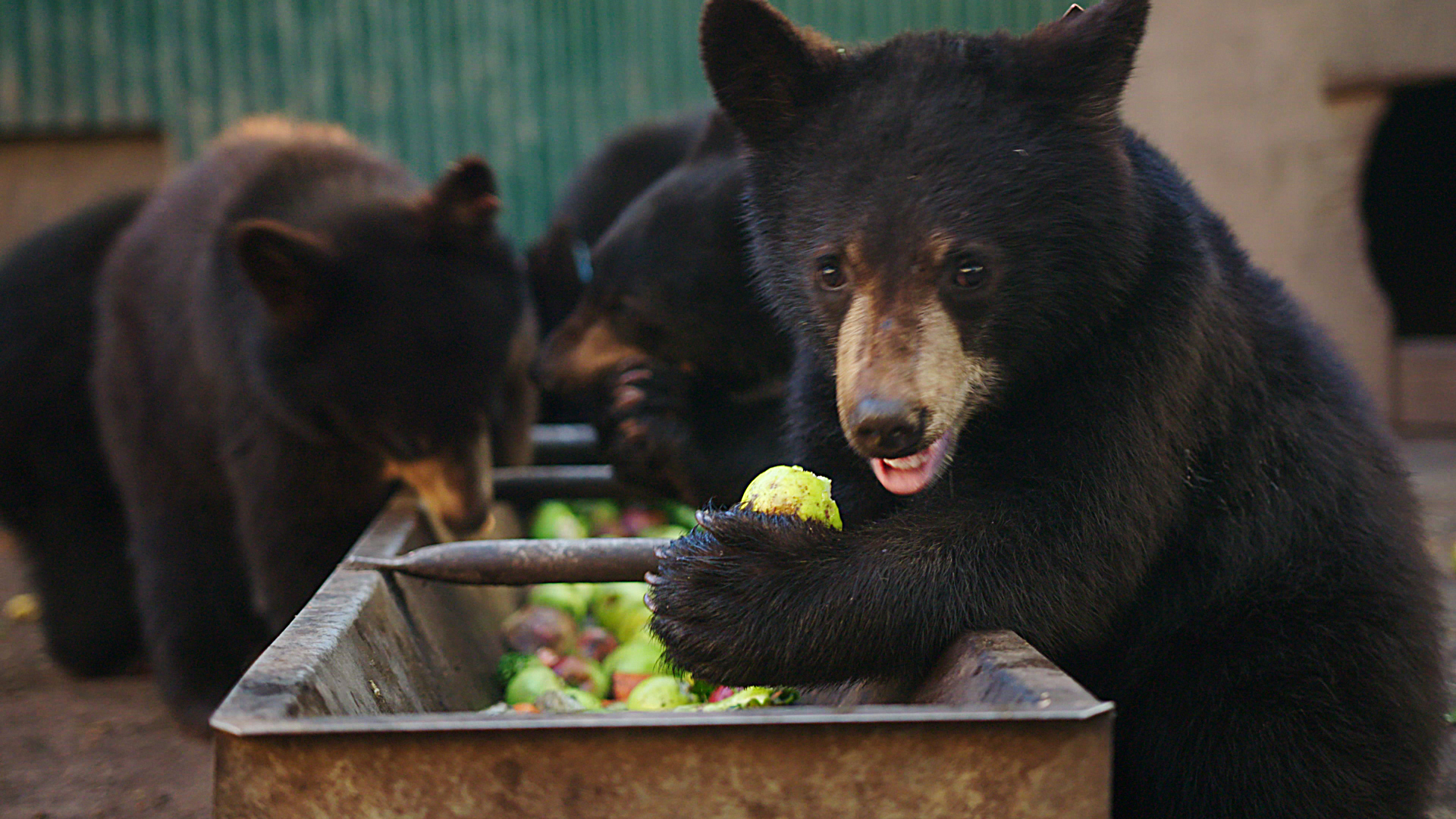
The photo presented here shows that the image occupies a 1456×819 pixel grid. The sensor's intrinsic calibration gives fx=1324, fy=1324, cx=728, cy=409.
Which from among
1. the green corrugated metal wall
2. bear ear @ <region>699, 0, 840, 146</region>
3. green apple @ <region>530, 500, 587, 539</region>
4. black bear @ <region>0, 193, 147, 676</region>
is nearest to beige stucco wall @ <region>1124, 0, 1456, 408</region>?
the green corrugated metal wall

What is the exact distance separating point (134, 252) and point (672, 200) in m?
1.80

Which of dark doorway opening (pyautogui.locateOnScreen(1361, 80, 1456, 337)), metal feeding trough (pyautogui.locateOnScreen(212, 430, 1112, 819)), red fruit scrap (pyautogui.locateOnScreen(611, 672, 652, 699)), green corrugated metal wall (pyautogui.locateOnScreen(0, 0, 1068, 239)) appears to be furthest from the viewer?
dark doorway opening (pyautogui.locateOnScreen(1361, 80, 1456, 337))

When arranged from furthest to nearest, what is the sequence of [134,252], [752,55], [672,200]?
1. [134,252]
2. [672,200]
3. [752,55]

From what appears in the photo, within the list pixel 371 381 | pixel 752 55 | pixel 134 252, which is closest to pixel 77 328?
pixel 134 252

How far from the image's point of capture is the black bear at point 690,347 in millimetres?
3730

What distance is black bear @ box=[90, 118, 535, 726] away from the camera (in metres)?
3.46

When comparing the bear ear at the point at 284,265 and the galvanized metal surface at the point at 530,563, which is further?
the bear ear at the point at 284,265

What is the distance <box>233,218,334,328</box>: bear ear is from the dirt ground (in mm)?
1227

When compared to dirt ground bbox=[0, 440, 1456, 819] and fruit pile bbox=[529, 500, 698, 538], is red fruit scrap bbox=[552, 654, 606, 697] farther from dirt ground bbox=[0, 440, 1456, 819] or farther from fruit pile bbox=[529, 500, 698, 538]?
fruit pile bbox=[529, 500, 698, 538]

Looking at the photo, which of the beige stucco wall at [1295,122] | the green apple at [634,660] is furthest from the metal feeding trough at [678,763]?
the beige stucco wall at [1295,122]

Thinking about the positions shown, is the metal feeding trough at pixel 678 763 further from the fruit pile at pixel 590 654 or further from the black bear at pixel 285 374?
the black bear at pixel 285 374

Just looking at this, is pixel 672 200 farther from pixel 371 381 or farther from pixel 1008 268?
pixel 1008 268

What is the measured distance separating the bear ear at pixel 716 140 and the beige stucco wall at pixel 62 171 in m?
5.14

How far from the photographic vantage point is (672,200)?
12.9ft
